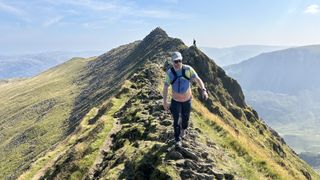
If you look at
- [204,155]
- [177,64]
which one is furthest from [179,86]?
[204,155]

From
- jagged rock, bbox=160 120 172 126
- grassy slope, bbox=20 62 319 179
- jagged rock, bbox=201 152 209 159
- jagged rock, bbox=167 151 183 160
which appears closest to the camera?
jagged rock, bbox=167 151 183 160

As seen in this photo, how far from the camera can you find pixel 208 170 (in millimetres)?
19406

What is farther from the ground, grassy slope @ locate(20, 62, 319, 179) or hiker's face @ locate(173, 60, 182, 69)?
hiker's face @ locate(173, 60, 182, 69)

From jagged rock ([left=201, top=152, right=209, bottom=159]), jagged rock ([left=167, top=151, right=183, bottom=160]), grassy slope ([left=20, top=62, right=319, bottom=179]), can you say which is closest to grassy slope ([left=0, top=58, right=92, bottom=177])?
grassy slope ([left=20, top=62, right=319, bottom=179])

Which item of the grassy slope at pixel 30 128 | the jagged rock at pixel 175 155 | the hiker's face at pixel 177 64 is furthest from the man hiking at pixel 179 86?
the grassy slope at pixel 30 128

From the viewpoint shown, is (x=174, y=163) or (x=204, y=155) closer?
(x=174, y=163)

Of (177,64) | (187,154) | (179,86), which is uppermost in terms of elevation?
(177,64)

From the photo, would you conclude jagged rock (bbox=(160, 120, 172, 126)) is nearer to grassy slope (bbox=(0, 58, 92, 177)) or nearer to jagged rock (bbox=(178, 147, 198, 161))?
jagged rock (bbox=(178, 147, 198, 161))

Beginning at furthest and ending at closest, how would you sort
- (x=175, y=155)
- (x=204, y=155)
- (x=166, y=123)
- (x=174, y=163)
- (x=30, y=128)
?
1. (x=30, y=128)
2. (x=166, y=123)
3. (x=204, y=155)
4. (x=175, y=155)
5. (x=174, y=163)

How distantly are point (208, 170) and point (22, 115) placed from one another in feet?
536

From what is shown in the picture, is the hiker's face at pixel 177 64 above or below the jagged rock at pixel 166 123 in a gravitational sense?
above

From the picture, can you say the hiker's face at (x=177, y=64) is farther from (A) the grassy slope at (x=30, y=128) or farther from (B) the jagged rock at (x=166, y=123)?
(A) the grassy slope at (x=30, y=128)

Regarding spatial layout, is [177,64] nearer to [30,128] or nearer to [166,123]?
[166,123]

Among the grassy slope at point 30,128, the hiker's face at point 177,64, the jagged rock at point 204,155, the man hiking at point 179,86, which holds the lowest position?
the grassy slope at point 30,128
